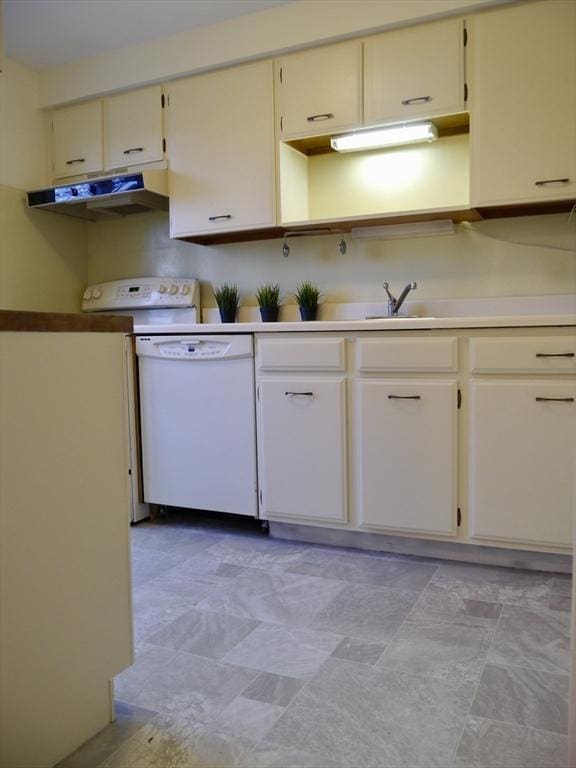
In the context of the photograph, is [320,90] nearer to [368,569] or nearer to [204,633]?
[368,569]

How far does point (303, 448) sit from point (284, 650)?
96 centimetres

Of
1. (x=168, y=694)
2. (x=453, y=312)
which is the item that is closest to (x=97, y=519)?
(x=168, y=694)

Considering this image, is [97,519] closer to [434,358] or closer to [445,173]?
[434,358]

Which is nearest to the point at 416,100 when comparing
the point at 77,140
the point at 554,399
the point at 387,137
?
the point at 387,137

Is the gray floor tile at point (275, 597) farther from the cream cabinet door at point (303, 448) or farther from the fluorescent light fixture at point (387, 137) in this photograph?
the fluorescent light fixture at point (387, 137)

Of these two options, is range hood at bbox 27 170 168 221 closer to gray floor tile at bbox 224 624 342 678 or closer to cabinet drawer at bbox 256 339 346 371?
cabinet drawer at bbox 256 339 346 371

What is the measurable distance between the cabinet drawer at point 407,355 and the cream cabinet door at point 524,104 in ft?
2.06

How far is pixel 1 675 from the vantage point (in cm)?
114

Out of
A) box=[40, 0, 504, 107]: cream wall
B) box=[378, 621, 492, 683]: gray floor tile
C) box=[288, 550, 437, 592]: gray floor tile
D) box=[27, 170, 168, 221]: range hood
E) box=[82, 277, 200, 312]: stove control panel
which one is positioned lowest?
box=[288, 550, 437, 592]: gray floor tile

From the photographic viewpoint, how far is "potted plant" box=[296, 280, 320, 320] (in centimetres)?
301

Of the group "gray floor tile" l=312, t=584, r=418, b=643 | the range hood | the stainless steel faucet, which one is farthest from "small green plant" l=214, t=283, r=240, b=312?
"gray floor tile" l=312, t=584, r=418, b=643

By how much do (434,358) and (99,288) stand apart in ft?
6.94

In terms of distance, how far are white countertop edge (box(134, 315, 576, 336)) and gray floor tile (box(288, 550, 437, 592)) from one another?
883mm

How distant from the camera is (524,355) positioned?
2.21m
